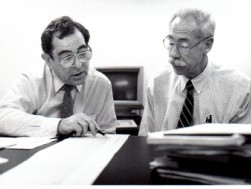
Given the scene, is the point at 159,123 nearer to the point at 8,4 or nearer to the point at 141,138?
the point at 141,138

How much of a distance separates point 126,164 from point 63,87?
1.19m

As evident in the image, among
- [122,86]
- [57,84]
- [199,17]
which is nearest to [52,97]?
[57,84]

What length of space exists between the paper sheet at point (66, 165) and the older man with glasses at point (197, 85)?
2.55 feet

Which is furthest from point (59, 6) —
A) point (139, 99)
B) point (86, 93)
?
point (86, 93)

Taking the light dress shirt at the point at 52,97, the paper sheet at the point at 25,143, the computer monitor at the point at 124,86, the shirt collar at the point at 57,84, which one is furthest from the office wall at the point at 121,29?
the paper sheet at the point at 25,143

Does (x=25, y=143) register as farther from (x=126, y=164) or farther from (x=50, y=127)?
(x=126, y=164)

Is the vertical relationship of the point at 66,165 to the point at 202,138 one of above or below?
below

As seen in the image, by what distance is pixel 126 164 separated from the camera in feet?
2.99

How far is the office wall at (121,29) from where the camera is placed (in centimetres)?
418

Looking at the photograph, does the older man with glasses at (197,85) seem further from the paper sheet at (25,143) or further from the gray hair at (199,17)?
the paper sheet at (25,143)

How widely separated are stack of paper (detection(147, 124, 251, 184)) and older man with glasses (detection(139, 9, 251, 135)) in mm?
1133

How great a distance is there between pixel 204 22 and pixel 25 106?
1129 millimetres

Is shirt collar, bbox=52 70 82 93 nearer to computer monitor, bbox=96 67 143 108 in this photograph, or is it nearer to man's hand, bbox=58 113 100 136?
man's hand, bbox=58 113 100 136

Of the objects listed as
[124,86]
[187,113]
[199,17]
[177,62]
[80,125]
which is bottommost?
[124,86]
